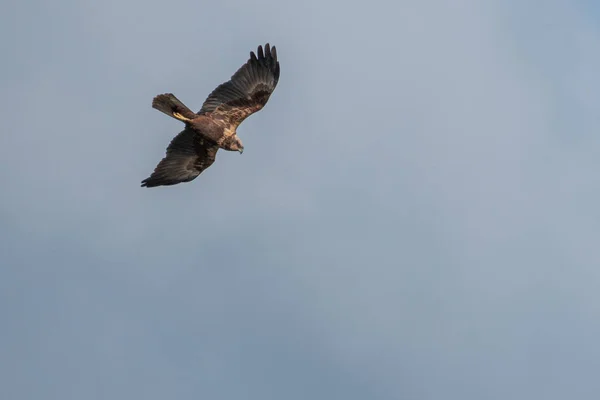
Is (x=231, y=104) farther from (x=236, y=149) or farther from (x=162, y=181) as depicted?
(x=162, y=181)

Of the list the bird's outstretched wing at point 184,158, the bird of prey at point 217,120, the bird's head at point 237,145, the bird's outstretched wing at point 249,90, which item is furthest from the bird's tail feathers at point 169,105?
the bird's head at point 237,145

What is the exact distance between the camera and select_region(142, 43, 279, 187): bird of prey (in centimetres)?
2367

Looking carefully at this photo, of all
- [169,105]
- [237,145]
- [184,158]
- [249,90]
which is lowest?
[184,158]

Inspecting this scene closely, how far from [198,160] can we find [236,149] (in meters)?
1.02

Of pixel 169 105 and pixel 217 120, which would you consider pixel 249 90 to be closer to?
pixel 217 120

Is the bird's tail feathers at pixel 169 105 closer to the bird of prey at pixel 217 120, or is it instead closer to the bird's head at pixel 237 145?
the bird of prey at pixel 217 120

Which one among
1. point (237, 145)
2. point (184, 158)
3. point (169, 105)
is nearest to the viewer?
point (169, 105)

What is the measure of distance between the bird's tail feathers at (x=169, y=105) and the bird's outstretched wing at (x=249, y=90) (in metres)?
1.21

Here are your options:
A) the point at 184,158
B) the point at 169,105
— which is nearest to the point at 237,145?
the point at 184,158

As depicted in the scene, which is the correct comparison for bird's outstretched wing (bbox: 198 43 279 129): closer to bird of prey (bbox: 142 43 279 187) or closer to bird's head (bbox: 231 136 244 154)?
bird of prey (bbox: 142 43 279 187)

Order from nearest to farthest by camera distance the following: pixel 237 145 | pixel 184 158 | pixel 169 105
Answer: pixel 169 105 < pixel 184 158 < pixel 237 145

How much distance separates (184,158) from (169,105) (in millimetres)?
1689

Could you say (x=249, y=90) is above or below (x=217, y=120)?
above

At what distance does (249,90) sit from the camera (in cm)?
2436
